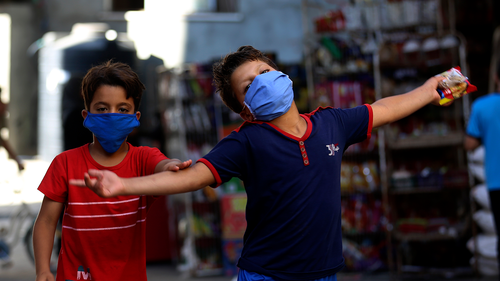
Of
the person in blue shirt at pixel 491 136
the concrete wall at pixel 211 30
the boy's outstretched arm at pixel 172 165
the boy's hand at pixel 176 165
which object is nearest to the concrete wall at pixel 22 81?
the concrete wall at pixel 211 30

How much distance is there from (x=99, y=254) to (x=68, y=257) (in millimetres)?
115

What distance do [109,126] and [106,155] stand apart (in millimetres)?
143

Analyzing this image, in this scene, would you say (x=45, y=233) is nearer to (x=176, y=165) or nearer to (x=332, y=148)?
(x=176, y=165)

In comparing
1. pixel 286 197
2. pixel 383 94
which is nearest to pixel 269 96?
pixel 286 197

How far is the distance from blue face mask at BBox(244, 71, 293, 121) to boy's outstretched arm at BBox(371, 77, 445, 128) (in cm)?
40

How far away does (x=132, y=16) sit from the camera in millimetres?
8570

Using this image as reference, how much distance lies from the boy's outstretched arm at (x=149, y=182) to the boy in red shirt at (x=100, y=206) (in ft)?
0.52

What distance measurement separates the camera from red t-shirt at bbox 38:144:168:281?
70.6 inches

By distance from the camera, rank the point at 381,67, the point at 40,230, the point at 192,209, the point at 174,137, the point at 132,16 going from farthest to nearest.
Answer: the point at 132,16 < the point at 174,137 < the point at 192,209 < the point at 381,67 < the point at 40,230

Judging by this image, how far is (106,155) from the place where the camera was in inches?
74.9

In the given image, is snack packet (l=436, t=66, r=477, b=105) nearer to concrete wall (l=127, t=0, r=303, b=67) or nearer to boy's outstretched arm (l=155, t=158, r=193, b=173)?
boy's outstretched arm (l=155, t=158, r=193, b=173)

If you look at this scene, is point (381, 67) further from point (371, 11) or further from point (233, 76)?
point (233, 76)

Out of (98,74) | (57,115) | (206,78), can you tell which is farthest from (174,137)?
(57,115)

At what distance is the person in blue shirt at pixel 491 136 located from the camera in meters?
3.50
